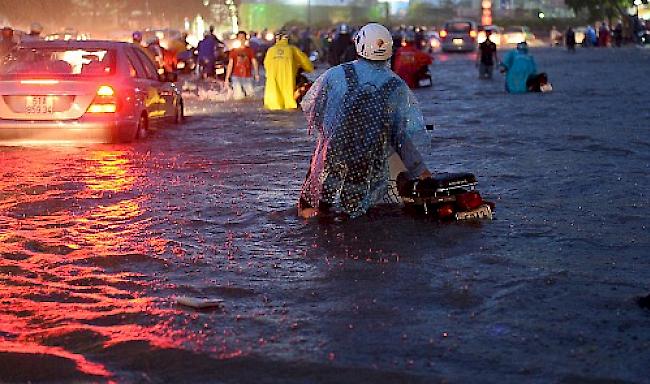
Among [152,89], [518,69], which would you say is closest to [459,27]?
[518,69]

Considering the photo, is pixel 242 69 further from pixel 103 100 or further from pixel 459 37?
pixel 459 37

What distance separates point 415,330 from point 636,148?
929cm

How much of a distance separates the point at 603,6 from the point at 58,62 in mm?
91511

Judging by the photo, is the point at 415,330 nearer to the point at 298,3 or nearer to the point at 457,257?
the point at 457,257

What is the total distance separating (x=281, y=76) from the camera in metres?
24.5

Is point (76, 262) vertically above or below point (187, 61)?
above

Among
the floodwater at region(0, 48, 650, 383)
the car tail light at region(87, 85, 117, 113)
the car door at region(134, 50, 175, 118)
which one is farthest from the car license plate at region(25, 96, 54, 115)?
the car door at region(134, 50, 175, 118)

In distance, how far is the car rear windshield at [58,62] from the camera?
1528cm

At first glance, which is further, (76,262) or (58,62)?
(58,62)

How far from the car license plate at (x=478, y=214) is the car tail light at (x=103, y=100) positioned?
22.9 feet

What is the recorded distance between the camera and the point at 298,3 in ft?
464

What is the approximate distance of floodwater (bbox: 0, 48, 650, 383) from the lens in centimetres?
553

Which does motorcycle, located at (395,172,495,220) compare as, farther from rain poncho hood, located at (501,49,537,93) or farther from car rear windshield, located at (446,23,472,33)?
car rear windshield, located at (446,23,472,33)

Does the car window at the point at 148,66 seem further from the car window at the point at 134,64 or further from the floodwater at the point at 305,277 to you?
the floodwater at the point at 305,277
